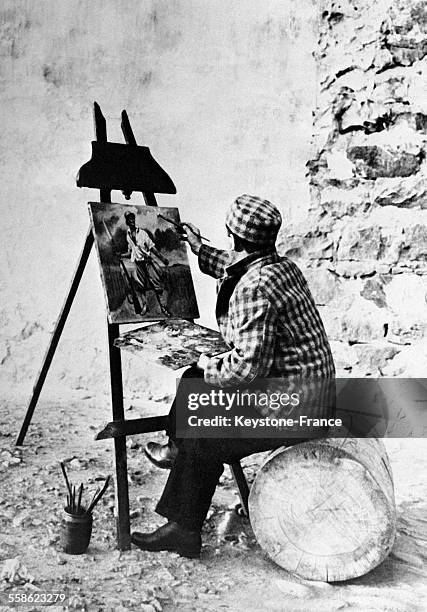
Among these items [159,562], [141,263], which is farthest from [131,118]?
[159,562]

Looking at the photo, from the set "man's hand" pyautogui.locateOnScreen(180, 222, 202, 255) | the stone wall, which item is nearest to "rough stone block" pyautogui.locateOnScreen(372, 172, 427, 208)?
the stone wall

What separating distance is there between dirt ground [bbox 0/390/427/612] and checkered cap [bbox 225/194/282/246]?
1035 millimetres

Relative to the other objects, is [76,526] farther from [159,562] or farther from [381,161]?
[381,161]

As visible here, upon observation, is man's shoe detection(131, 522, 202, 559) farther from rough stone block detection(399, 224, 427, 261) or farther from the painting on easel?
rough stone block detection(399, 224, 427, 261)

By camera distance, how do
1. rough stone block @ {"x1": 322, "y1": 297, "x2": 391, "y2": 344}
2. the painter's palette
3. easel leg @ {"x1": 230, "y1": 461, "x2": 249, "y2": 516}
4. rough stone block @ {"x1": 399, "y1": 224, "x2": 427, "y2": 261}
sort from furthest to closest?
1. rough stone block @ {"x1": 322, "y1": 297, "x2": 391, "y2": 344}
2. rough stone block @ {"x1": 399, "y1": 224, "x2": 427, "y2": 261}
3. easel leg @ {"x1": 230, "y1": 461, "x2": 249, "y2": 516}
4. the painter's palette

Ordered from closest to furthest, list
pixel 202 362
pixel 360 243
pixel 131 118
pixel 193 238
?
pixel 202 362 → pixel 193 238 → pixel 360 243 → pixel 131 118

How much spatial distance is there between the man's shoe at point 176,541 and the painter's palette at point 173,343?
52 cm

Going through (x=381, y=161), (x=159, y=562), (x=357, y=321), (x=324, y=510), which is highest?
(x=381, y=161)

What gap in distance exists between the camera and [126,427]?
8.26 feet

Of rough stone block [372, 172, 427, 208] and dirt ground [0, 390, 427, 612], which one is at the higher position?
rough stone block [372, 172, 427, 208]

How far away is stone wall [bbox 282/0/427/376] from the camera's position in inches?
139

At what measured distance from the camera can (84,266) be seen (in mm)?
2793

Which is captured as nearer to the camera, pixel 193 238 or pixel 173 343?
pixel 173 343

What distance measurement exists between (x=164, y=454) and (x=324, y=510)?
0.63m
